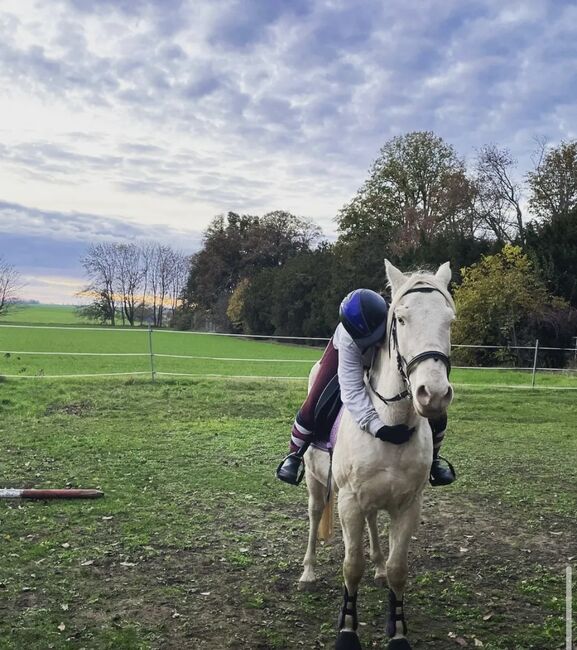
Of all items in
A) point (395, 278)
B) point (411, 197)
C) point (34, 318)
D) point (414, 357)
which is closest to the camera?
point (414, 357)

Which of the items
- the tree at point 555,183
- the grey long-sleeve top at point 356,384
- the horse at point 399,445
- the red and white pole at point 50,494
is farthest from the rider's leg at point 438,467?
the tree at point 555,183

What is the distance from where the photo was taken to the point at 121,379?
14172mm

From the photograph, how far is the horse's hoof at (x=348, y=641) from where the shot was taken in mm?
3170

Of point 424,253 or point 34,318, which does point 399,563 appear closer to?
point 424,253

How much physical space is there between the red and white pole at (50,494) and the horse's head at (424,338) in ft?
13.8

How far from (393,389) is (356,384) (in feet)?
1.07

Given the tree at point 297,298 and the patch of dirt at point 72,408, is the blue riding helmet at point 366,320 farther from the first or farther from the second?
the tree at point 297,298

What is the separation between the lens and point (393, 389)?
9.48ft

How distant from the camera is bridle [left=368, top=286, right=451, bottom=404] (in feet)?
8.07

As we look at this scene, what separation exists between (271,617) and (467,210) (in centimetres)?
3631

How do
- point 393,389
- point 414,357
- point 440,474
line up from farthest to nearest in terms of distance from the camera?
point 440,474 → point 393,389 → point 414,357

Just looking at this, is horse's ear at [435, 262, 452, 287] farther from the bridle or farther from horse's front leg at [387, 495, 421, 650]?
horse's front leg at [387, 495, 421, 650]

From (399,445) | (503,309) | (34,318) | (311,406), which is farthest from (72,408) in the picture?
(34,318)

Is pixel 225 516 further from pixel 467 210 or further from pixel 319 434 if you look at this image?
pixel 467 210
